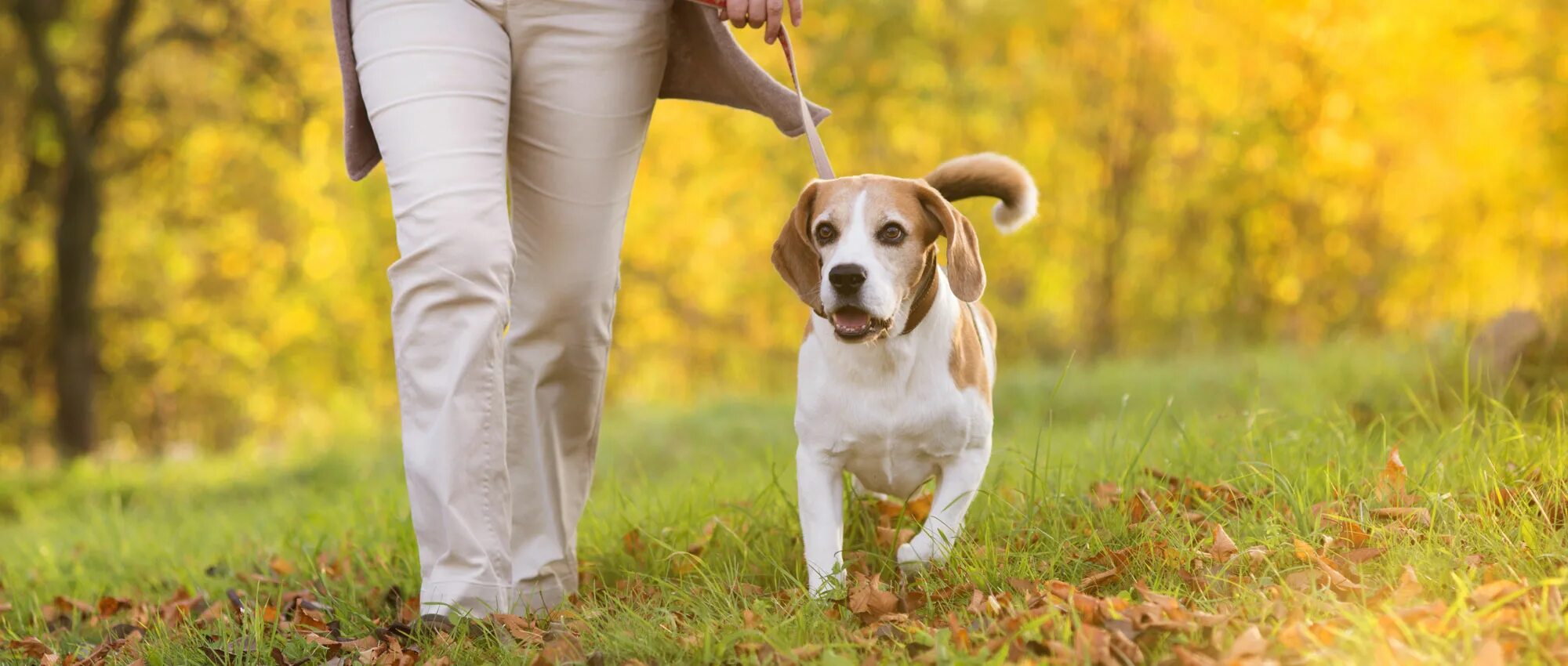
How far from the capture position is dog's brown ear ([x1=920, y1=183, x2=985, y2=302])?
10.1 feet

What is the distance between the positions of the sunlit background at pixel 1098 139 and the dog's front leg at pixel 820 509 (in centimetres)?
695

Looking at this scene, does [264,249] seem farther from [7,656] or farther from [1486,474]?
[1486,474]

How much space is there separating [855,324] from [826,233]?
29 cm

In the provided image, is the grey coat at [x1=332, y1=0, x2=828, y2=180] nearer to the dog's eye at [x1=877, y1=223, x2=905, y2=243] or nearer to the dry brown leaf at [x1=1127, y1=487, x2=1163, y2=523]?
the dog's eye at [x1=877, y1=223, x2=905, y2=243]

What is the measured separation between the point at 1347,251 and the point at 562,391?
8976 mm

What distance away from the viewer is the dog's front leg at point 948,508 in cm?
302

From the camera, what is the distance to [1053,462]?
4027 millimetres

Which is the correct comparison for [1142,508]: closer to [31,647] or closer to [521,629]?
[521,629]

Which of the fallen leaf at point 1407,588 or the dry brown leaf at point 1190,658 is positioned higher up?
the dry brown leaf at point 1190,658

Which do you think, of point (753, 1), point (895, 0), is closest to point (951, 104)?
point (895, 0)

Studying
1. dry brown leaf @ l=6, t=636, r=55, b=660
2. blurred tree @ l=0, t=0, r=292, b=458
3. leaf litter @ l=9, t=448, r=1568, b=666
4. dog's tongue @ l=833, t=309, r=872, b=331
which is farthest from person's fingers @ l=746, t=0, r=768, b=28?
blurred tree @ l=0, t=0, r=292, b=458

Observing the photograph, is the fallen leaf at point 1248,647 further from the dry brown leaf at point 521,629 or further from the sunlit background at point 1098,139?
the sunlit background at point 1098,139

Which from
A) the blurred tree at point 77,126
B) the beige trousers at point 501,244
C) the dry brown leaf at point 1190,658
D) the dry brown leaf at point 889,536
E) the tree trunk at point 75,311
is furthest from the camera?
the tree trunk at point 75,311

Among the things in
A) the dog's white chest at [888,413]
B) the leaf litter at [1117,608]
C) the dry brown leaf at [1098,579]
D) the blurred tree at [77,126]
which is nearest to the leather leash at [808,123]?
the dog's white chest at [888,413]
